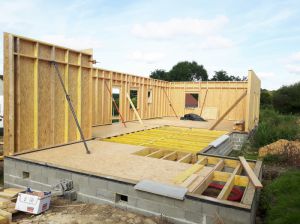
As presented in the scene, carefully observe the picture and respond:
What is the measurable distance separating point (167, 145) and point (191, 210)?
349 centimetres

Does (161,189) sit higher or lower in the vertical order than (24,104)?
lower

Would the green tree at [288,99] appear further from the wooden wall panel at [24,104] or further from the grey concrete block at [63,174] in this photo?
the grey concrete block at [63,174]

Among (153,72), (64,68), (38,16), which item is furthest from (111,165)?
(153,72)

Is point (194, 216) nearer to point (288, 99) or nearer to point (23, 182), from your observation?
point (23, 182)

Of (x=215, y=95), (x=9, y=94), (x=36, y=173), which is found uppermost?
(x=215, y=95)

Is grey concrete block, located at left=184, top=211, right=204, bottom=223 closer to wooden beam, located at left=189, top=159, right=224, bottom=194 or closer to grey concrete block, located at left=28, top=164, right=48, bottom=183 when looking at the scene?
wooden beam, located at left=189, top=159, right=224, bottom=194

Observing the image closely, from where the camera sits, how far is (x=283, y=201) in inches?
164

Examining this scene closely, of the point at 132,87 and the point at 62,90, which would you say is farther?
the point at 132,87

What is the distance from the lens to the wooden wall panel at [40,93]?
214 inches

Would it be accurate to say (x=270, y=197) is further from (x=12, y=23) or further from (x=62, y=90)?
(x=12, y=23)

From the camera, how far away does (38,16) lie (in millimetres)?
8562

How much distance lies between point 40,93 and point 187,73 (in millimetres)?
49615

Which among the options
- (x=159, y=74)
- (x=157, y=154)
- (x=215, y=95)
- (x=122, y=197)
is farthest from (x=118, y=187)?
(x=159, y=74)

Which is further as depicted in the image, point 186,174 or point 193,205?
point 186,174
